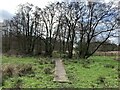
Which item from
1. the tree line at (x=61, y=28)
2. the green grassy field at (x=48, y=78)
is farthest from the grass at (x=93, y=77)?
the tree line at (x=61, y=28)

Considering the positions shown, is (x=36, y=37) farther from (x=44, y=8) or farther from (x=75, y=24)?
(x=75, y=24)

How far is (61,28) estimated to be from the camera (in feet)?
107

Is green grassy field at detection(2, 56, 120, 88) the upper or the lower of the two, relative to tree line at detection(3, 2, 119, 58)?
lower

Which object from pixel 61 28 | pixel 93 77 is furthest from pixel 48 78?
pixel 61 28

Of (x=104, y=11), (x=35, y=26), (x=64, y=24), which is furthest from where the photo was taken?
(x=35, y=26)

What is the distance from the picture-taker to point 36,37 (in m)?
34.8

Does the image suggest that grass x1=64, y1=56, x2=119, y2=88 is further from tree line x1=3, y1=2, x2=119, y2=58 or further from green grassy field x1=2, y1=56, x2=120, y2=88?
tree line x1=3, y1=2, x2=119, y2=58

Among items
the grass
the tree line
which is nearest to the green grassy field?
the grass

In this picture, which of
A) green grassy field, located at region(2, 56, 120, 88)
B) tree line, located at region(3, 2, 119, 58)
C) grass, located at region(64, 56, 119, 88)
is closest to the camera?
green grassy field, located at region(2, 56, 120, 88)

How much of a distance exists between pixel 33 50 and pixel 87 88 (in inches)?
1063

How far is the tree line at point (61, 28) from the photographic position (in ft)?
92.9

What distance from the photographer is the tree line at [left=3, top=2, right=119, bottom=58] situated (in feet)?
92.9

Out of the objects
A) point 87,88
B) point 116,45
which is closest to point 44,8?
point 116,45

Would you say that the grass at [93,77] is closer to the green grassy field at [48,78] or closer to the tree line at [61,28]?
the green grassy field at [48,78]
